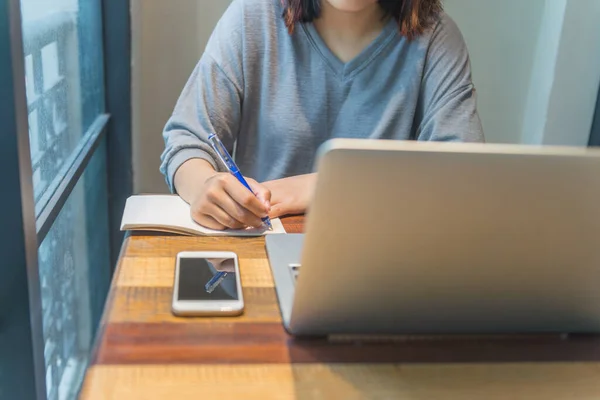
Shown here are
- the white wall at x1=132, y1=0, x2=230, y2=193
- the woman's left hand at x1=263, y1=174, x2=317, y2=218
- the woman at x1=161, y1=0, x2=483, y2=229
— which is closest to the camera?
the woman's left hand at x1=263, y1=174, x2=317, y2=218

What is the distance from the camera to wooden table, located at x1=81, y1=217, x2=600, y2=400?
52 centimetres

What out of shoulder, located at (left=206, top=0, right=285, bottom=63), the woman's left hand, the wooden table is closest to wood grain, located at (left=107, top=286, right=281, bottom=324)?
the wooden table

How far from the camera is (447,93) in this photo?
1.22 metres

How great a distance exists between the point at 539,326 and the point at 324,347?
0.22m

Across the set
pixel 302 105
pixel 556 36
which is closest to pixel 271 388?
pixel 302 105

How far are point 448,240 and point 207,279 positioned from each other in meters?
0.29

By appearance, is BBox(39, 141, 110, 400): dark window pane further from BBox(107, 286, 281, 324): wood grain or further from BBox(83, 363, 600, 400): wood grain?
BBox(83, 363, 600, 400): wood grain

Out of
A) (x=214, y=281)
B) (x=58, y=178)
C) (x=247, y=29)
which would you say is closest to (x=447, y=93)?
(x=247, y=29)

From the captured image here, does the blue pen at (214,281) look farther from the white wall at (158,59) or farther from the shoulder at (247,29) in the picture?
the white wall at (158,59)

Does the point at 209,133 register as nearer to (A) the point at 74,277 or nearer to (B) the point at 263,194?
(B) the point at 263,194

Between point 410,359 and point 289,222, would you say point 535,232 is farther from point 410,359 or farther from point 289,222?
point 289,222

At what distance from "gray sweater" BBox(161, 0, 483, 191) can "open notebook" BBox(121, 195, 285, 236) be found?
0.33m

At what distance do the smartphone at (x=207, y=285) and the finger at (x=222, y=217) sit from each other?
9 centimetres

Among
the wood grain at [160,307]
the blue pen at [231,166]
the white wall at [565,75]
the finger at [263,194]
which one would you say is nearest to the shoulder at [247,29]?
the blue pen at [231,166]
